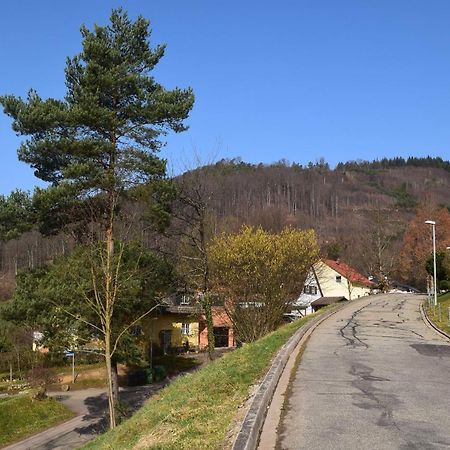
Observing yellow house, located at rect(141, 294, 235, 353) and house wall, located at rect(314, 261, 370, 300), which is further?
house wall, located at rect(314, 261, 370, 300)

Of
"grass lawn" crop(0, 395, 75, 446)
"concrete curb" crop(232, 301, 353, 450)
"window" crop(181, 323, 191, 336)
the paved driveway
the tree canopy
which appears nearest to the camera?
"concrete curb" crop(232, 301, 353, 450)

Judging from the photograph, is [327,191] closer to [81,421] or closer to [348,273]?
[348,273]

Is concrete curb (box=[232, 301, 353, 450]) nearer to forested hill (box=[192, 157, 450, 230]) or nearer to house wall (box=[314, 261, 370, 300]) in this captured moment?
house wall (box=[314, 261, 370, 300])

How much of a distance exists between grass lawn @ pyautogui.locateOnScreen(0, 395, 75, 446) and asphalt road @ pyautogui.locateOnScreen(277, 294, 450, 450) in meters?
16.9

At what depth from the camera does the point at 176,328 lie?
1864 inches

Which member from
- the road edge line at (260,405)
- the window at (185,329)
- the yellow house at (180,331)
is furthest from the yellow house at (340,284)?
the road edge line at (260,405)

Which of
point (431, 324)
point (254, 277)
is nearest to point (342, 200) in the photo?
point (254, 277)

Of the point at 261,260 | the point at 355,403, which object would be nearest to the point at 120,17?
the point at 261,260

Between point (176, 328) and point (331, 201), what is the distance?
11213 centimetres

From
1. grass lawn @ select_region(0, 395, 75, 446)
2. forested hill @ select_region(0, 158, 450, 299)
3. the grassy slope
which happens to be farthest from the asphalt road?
forested hill @ select_region(0, 158, 450, 299)

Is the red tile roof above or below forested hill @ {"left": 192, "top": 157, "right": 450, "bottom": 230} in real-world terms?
below

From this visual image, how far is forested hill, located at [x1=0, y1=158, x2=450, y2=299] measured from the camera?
268ft

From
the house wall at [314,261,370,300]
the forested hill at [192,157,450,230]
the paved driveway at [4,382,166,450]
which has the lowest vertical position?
the paved driveway at [4,382,166,450]

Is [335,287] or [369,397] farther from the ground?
[369,397]
